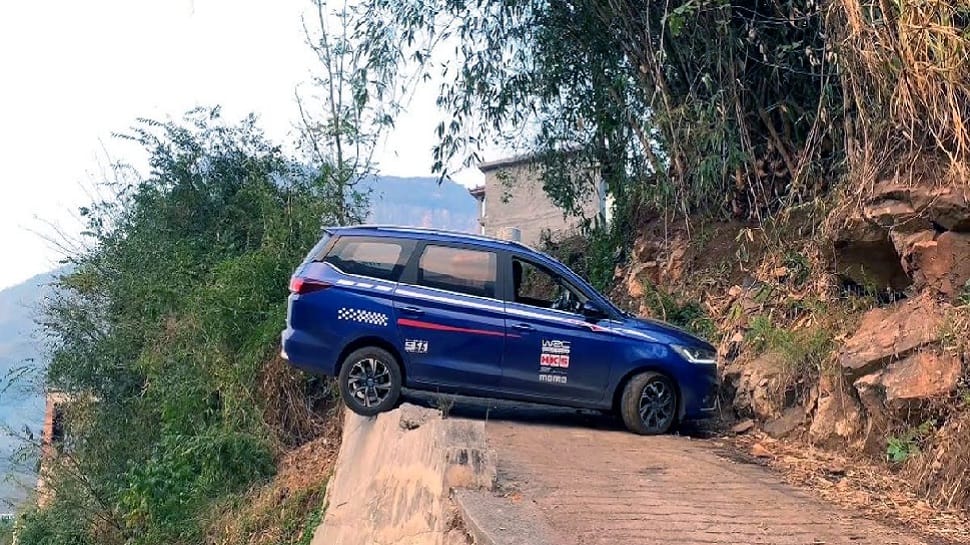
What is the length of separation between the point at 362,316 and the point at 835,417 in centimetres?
454

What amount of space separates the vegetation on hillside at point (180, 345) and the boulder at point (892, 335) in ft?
22.5

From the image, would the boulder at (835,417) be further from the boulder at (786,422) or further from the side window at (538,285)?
the side window at (538,285)

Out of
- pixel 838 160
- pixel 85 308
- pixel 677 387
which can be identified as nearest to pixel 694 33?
pixel 838 160

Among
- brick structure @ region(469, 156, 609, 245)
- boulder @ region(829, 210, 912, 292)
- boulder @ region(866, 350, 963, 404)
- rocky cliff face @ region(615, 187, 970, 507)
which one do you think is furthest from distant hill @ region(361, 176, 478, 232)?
boulder @ region(866, 350, 963, 404)

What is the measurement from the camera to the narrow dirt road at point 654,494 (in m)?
5.28

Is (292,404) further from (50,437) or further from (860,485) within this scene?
(860,485)

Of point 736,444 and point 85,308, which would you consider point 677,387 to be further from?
point 85,308

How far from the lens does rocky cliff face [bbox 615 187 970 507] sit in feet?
21.7

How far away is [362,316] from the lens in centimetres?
802

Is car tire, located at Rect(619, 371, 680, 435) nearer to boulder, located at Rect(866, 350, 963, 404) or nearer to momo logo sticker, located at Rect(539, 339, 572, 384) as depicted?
momo logo sticker, located at Rect(539, 339, 572, 384)

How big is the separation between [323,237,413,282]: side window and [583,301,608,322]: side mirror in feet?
6.24

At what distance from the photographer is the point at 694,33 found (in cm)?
1057

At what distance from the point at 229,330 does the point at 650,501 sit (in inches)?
296

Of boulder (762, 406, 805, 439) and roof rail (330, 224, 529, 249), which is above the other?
roof rail (330, 224, 529, 249)
